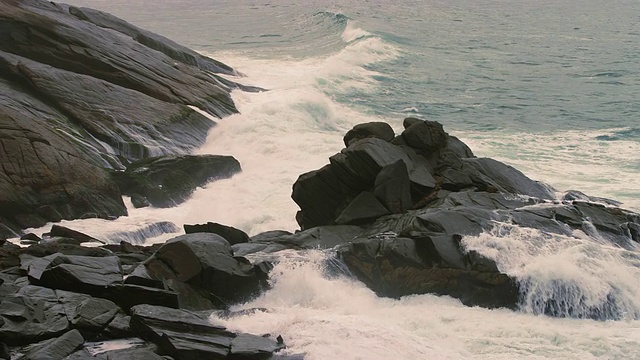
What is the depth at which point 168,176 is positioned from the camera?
947 inches

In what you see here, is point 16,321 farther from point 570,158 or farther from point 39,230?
point 570,158

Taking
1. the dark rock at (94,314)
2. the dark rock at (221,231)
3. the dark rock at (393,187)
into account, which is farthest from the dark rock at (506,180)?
the dark rock at (94,314)

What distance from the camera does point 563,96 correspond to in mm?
41656

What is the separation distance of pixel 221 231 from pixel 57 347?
24.3 ft

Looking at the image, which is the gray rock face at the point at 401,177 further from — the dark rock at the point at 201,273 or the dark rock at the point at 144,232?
the dark rock at the point at 201,273

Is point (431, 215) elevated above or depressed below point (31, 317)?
above

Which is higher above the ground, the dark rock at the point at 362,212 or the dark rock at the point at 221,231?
the dark rock at the point at 362,212

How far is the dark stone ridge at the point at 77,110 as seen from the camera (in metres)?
20.3

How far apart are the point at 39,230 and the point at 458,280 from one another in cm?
937

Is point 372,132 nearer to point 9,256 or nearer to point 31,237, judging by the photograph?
point 31,237

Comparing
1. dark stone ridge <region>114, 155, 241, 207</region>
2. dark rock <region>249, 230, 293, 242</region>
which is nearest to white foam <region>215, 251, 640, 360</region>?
dark rock <region>249, 230, 293, 242</region>

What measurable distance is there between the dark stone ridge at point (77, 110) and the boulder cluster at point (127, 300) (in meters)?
3.70

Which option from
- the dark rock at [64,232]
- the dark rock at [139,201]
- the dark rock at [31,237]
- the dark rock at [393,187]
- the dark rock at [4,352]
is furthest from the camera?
the dark rock at [139,201]

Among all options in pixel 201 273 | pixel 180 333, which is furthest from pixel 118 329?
pixel 201 273
